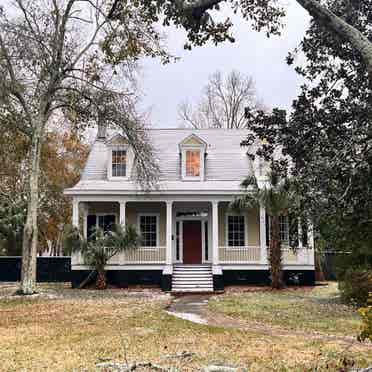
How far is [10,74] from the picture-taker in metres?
16.8

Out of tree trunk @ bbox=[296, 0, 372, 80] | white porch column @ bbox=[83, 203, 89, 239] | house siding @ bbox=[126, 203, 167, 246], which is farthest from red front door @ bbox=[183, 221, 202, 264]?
tree trunk @ bbox=[296, 0, 372, 80]

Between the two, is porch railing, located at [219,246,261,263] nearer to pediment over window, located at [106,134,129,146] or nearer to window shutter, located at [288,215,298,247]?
pediment over window, located at [106,134,129,146]

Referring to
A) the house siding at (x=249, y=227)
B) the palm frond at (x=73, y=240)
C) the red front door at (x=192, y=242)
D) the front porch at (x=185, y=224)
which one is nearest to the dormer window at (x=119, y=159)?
the front porch at (x=185, y=224)

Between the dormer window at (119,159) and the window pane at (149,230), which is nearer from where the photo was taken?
the dormer window at (119,159)

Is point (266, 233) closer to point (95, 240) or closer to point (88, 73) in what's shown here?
point (95, 240)

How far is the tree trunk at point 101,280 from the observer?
65.0ft

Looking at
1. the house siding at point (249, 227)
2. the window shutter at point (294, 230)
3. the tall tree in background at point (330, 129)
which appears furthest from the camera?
the house siding at point (249, 227)

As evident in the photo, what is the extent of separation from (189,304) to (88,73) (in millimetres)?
8889

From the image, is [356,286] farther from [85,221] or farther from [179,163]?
[85,221]

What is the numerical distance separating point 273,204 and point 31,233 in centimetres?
878

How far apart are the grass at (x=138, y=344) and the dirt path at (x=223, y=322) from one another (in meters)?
0.28

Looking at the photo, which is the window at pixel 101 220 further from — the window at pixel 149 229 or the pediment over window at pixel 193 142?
the pediment over window at pixel 193 142

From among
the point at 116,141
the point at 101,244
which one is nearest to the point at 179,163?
the point at 116,141

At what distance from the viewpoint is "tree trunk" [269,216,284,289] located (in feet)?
63.1
